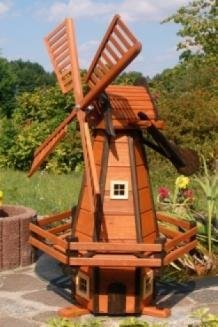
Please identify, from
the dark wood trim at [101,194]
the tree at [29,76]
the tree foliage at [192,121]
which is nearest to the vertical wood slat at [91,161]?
the dark wood trim at [101,194]

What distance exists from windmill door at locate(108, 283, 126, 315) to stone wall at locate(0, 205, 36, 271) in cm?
165

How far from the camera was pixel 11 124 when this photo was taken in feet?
49.7

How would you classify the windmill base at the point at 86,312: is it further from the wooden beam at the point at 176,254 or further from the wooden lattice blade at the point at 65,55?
the wooden lattice blade at the point at 65,55

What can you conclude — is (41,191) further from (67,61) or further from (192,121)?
(67,61)

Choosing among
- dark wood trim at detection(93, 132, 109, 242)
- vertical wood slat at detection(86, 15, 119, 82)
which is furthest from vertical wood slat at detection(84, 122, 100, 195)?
vertical wood slat at detection(86, 15, 119, 82)

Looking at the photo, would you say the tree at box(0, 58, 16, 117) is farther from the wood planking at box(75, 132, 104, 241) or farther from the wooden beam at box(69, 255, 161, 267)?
the wooden beam at box(69, 255, 161, 267)

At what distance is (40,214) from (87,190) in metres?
3.31

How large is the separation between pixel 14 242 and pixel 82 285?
1.38 m

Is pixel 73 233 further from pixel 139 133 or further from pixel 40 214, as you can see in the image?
pixel 40 214

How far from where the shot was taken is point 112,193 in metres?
4.59

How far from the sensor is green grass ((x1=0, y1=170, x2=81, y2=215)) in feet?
27.5

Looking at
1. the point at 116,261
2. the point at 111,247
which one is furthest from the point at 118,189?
the point at 116,261

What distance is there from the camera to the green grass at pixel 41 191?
330 inches

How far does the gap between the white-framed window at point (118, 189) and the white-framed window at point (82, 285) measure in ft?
2.26
